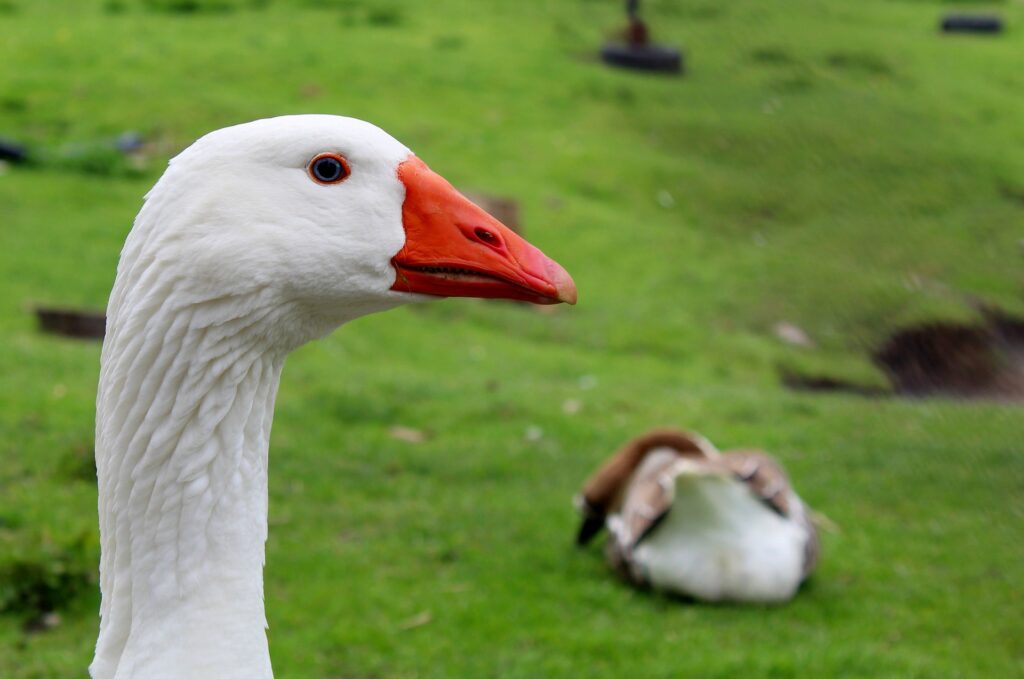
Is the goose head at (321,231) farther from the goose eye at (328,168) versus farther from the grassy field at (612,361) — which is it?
the grassy field at (612,361)

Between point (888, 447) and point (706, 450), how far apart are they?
174 cm

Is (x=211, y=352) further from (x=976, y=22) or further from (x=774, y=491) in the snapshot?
(x=976, y=22)

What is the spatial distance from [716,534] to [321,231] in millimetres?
3780

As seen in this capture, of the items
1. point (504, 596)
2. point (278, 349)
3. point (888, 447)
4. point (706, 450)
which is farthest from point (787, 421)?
point (278, 349)

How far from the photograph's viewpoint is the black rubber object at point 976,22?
51.6 feet

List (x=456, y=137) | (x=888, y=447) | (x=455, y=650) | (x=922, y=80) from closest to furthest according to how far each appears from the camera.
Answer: (x=922, y=80) → (x=455, y=650) → (x=888, y=447) → (x=456, y=137)

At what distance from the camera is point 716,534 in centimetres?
562

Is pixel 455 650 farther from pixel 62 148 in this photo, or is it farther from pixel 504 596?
pixel 62 148

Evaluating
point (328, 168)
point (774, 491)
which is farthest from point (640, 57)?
point (328, 168)

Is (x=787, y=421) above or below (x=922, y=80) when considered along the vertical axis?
below

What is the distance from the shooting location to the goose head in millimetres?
2166

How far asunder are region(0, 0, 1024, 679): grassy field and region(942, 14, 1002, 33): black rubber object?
4983mm

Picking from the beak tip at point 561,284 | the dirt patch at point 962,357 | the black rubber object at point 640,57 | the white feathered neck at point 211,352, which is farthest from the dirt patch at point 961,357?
the black rubber object at point 640,57

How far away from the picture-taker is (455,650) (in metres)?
4.89
